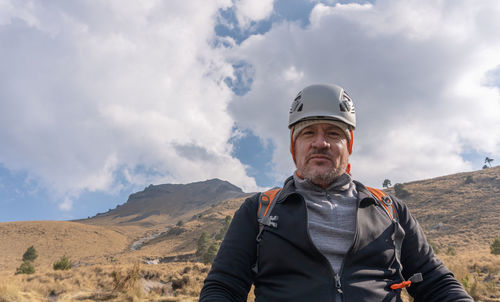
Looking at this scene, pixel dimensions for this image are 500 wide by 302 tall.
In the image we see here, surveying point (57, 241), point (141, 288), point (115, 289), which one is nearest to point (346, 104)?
point (115, 289)

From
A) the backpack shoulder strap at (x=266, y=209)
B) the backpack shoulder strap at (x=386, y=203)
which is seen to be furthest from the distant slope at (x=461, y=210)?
the backpack shoulder strap at (x=266, y=209)

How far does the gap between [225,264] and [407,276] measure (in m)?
1.53

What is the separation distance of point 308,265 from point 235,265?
0.51 metres

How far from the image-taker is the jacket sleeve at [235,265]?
5.80 ft

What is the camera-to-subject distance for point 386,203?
85.4 inches

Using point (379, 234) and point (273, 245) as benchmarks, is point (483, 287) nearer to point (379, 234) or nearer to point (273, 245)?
point (379, 234)

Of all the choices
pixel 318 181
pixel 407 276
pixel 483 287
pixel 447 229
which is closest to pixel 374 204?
pixel 318 181

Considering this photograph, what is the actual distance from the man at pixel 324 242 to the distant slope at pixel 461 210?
1207 inches

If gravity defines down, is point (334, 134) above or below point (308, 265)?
above

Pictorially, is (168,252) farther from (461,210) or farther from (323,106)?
(323,106)

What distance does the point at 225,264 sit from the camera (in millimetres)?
1830

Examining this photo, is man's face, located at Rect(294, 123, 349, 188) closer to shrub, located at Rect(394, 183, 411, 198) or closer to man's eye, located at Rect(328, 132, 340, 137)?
man's eye, located at Rect(328, 132, 340, 137)

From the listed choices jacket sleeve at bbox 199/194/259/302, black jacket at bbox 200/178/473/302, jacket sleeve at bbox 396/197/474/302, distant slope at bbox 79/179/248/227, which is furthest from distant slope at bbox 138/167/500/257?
distant slope at bbox 79/179/248/227

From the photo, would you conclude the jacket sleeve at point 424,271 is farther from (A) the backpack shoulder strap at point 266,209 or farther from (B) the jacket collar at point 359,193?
(A) the backpack shoulder strap at point 266,209
